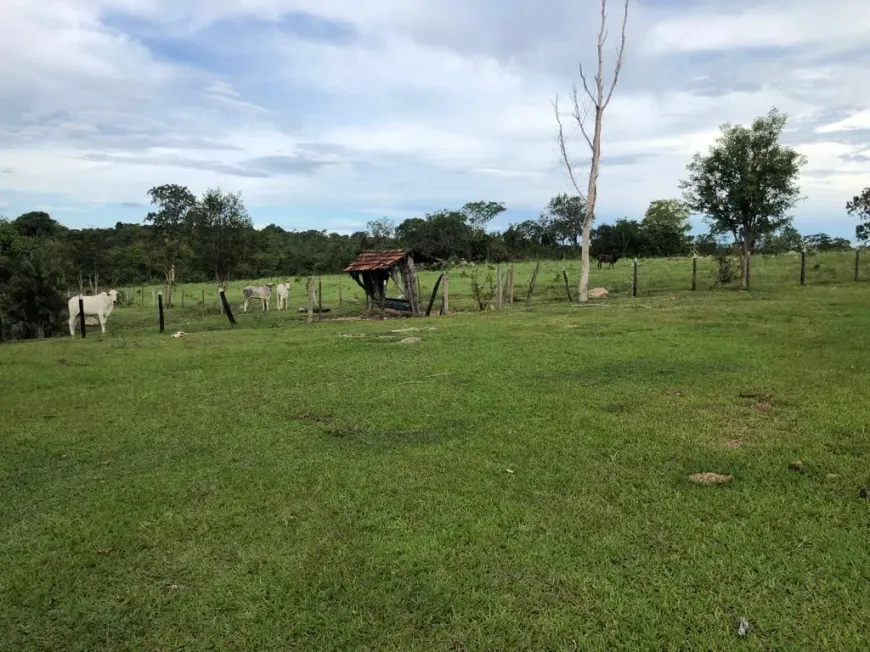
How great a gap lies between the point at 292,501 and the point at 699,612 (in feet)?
9.75

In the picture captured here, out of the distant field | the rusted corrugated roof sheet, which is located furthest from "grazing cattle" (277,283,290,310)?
the rusted corrugated roof sheet

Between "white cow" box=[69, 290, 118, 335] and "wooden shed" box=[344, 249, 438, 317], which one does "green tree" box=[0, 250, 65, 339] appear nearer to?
"white cow" box=[69, 290, 118, 335]

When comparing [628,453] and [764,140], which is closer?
[628,453]

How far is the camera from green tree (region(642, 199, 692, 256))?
67500mm

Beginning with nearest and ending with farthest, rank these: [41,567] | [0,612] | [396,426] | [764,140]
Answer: [0,612] < [41,567] < [396,426] < [764,140]

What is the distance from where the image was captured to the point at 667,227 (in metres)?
72.9

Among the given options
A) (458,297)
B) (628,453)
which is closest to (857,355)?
(628,453)

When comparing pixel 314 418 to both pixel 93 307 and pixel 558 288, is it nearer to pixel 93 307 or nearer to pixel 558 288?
pixel 93 307

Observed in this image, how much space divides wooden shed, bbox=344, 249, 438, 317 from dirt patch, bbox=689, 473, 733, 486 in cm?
1533

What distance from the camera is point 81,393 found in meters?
8.88

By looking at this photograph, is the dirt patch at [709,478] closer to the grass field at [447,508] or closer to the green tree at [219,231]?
the grass field at [447,508]

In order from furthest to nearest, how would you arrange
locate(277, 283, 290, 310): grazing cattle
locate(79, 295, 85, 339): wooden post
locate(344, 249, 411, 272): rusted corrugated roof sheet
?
locate(277, 283, 290, 310): grazing cattle, locate(344, 249, 411, 272): rusted corrugated roof sheet, locate(79, 295, 85, 339): wooden post

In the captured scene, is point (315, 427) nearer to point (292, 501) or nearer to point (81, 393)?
point (292, 501)

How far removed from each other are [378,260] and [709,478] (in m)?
17.5
